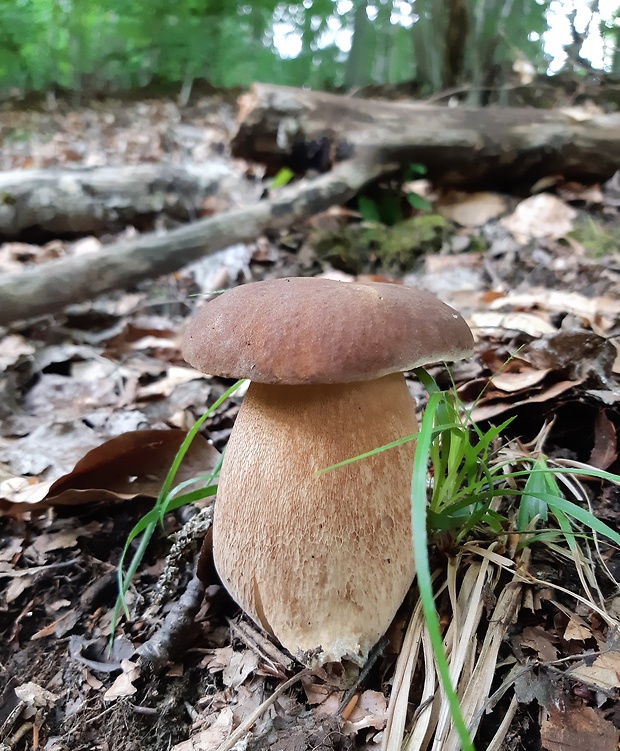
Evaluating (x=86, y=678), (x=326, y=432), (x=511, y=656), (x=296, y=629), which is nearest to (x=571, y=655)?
(x=511, y=656)

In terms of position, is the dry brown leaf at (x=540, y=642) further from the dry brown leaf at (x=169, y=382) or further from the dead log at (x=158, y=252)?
the dead log at (x=158, y=252)

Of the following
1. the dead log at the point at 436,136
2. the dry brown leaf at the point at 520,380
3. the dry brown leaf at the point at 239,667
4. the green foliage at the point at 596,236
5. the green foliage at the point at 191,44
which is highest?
the green foliage at the point at 191,44

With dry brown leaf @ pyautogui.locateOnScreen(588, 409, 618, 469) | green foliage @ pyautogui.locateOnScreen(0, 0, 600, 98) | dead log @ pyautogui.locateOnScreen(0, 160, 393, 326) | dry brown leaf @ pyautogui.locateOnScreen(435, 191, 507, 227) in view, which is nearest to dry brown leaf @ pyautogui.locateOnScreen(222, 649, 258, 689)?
dry brown leaf @ pyautogui.locateOnScreen(588, 409, 618, 469)

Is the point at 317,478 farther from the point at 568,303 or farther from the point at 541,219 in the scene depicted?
the point at 541,219

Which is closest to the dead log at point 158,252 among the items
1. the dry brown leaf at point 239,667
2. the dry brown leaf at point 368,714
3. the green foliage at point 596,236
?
the green foliage at point 596,236

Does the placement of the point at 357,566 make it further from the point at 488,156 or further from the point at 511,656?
the point at 488,156

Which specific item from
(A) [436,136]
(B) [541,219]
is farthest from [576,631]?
(A) [436,136]

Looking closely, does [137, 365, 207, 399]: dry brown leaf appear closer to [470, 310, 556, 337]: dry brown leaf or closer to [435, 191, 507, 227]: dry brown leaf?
[470, 310, 556, 337]: dry brown leaf
